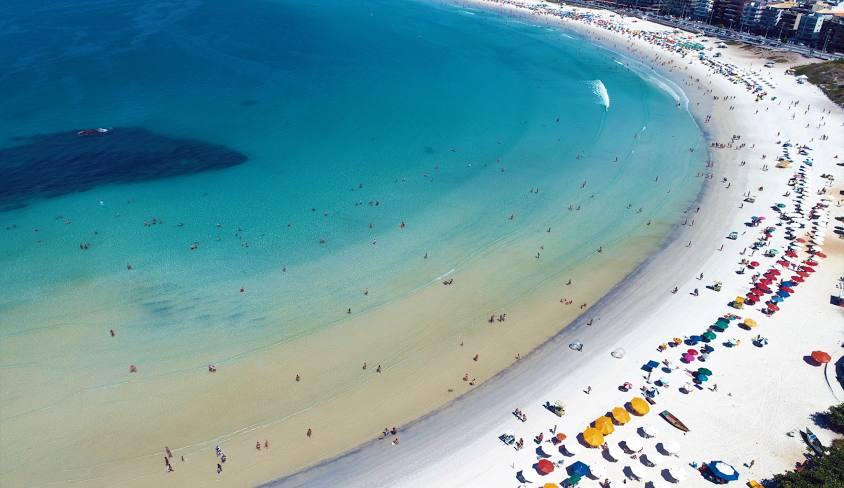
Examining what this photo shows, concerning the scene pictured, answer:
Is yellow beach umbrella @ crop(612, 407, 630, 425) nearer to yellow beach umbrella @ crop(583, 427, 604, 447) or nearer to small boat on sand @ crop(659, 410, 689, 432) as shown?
yellow beach umbrella @ crop(583, 427, 604, 447)

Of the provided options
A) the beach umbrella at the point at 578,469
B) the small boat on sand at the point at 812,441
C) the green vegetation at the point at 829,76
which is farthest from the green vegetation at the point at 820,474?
the green vegetation at the point at 829,76

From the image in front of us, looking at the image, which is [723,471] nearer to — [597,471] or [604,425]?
[604,425]

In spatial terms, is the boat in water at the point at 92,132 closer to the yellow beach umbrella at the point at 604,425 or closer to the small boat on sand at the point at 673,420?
the yellow beach umbrella at the point at 604,425

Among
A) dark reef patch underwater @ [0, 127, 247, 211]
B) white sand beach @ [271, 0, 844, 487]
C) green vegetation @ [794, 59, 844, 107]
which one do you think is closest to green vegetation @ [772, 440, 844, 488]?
white sand beach @ [271, 0, 844, 487]

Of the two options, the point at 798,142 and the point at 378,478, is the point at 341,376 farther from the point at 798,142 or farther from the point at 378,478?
the point at 798,142

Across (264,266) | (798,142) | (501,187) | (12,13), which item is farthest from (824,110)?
(12,13)

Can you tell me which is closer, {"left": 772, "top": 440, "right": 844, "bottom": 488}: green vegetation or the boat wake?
{"left": 772, "top": 440, "right": 844, "bottom": 488}: green vegetation
